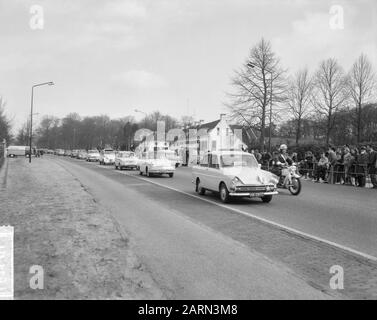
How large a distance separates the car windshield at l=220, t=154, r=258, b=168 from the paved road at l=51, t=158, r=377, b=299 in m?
1.17

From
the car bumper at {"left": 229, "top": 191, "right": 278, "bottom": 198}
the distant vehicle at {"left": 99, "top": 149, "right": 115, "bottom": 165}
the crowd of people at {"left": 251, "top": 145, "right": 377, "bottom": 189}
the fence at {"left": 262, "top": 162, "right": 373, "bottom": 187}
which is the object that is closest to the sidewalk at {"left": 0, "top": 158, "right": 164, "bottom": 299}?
the car bumper at {"left": 229, "top": 191, "right": 278, "bottom": 198}

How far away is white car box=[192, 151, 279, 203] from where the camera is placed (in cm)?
1266

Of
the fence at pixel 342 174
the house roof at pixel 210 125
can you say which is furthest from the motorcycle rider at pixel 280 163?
the house roof at pixel 210 125

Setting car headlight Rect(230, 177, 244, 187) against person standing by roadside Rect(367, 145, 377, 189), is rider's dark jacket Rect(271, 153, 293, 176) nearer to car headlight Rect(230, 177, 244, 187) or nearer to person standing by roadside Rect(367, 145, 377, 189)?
car headlight Rect(230, 177, 244, 187)

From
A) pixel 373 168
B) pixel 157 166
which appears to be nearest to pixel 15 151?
pixel 157 166

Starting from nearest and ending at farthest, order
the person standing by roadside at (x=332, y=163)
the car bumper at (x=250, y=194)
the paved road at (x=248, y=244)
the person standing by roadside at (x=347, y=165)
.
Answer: the paved road at (x=248, y=244) < the car bumper at (x=250, y=194) < the person standing by roadside at (x=347, y=165) < the person standing by roadside at (x=332, y=163)

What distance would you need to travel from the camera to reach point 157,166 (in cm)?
2494

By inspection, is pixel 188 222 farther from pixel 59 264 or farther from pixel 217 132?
pixel 217 132

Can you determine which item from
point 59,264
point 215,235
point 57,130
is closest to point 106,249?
point 59,264

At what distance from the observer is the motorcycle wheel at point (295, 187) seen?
50.5 feet

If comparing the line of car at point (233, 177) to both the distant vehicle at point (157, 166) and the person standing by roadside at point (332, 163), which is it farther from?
the distant vehicle at point (157, 166)

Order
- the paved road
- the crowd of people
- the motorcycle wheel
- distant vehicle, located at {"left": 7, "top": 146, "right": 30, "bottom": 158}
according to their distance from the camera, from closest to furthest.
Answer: the paved road < the motorcycle wheel < the crowd of people < distant vehicle, located at {"left": 7, "top": 146, "right": 30, "bottom": 158}

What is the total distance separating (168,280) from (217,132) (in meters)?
73.7

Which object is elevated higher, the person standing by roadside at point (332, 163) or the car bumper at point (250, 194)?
Answer: the person standing by roadside at point (332, 163)
